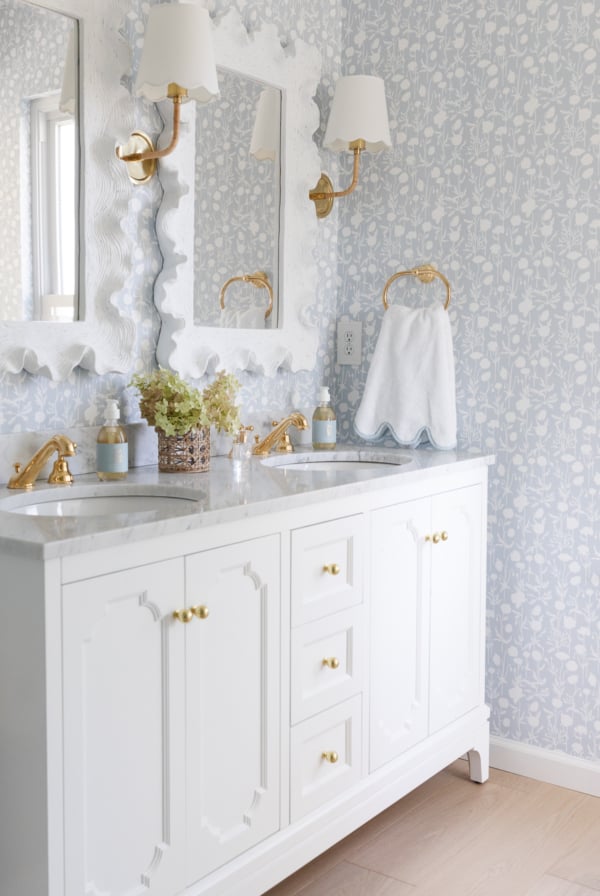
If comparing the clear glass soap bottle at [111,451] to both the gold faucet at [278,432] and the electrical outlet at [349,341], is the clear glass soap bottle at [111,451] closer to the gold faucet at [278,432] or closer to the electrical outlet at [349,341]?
the gold faucet at [278,432]

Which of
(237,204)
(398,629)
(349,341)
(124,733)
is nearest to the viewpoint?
(124,733)

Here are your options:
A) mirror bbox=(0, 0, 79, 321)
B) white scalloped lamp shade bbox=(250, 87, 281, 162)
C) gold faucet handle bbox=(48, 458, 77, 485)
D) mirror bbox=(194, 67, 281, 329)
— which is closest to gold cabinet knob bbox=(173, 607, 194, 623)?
gold faucet handle bbox=(48, 458, 77, 485)

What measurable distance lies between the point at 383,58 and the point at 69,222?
1.18 meters

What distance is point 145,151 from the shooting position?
83.7 inches

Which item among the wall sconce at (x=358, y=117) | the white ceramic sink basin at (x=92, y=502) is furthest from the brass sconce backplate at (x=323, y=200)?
the white ceramic sink basin at (x=92, y=502)

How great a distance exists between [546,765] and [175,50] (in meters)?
1.93

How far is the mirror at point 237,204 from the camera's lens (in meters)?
2.29

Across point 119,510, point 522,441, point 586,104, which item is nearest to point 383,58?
point 586,104

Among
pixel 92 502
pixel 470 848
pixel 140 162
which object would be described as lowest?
pixel 470 848

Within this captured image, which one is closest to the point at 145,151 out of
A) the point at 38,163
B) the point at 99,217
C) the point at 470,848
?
the point at 99,217

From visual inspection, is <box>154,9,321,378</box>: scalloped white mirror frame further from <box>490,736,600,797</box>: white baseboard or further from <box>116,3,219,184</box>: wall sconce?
<box>490,736,600,797</box>: white baseboard

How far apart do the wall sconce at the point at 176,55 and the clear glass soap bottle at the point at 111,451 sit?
659mm

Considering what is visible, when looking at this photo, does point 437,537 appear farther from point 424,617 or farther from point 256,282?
point 256,282

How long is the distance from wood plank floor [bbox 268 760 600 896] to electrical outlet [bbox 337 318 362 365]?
1171mm
